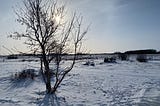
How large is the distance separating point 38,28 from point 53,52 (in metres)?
1.15

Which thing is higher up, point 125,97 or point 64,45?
point 64,45

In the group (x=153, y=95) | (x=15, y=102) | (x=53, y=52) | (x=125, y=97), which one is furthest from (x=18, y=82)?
(x=153, y=95)

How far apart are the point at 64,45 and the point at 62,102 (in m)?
2.52

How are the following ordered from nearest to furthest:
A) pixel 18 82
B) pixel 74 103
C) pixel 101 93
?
1. pixel 74 103
2. pixel 101 93
3. pixel 18 82

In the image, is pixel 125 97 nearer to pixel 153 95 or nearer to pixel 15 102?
pixel 153 95

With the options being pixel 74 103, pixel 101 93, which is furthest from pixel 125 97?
pixel 74 103

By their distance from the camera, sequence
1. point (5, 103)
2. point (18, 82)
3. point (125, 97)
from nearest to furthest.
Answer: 1. point (5, 103)
2. point (125, 97)
3. point (18, 82)

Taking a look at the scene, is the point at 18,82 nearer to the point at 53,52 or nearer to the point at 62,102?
the point at 53,52

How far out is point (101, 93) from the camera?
10531mm

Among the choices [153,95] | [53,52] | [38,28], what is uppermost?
[38,28]

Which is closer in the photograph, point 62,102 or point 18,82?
point 62,102

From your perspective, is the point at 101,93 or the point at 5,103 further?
the point at 101,93

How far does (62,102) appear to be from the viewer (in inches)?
334

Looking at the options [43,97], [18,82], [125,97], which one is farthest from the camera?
[18,82]
